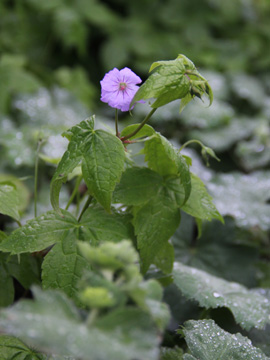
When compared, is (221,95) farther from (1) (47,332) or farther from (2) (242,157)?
(1) (47,332)

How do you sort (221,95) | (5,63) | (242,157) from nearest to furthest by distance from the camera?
(242,157) < (5,63) < (221,95)

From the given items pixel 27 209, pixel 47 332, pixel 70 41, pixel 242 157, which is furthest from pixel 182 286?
pixel 70 41

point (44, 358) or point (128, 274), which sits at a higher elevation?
point (128, 274)

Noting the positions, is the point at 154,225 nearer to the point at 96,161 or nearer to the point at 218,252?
the point at 96,161

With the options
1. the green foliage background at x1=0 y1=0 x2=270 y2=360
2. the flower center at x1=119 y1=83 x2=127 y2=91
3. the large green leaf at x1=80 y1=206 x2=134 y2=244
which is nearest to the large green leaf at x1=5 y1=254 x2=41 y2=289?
the green foliage background at x1=0 y1=0 x2=270 y2=360

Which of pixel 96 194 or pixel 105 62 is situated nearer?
pixel 96 194

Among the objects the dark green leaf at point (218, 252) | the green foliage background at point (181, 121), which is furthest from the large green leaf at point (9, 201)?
the dark green leaf at point (218, 252)

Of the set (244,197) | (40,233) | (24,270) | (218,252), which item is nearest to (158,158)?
(40,233)
